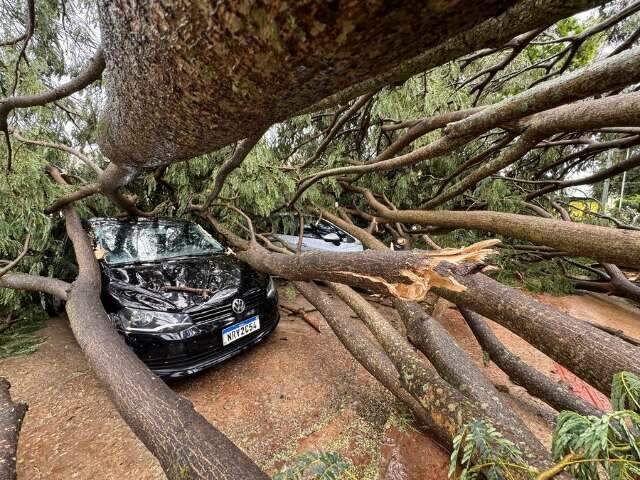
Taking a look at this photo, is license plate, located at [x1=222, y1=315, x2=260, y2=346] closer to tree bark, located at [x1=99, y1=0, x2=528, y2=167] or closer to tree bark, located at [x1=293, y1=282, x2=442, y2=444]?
tree bark, located at [x1=293, y1=282, x2=442, y2=444]

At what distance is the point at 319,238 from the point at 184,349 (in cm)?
414

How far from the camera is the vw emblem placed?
324 centimetres

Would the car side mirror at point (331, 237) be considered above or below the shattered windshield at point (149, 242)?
below

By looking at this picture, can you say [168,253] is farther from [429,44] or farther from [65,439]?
[429,44]

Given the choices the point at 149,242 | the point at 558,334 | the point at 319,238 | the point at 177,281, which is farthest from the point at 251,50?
the point at 319,238

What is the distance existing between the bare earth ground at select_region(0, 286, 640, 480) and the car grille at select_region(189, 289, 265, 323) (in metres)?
0.68

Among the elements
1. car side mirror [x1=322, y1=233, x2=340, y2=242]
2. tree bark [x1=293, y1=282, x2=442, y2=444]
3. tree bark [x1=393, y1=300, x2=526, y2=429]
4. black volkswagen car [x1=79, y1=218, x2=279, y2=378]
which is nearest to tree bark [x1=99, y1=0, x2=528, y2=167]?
tree bark [x1=393, y1=300, x2=526, y2=429]

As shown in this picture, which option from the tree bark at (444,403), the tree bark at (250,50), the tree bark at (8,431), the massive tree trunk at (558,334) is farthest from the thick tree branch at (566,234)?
the tree bark at (8,431)

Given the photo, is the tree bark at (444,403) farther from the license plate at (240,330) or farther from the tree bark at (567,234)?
the license plate at (240,330)

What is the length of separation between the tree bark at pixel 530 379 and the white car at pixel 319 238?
3669 mm

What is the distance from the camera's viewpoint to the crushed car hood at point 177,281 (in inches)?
117

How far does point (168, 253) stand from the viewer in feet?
13.3

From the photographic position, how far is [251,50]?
496mm

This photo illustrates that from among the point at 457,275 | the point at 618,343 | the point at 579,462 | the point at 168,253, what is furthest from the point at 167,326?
the point at 618,343
